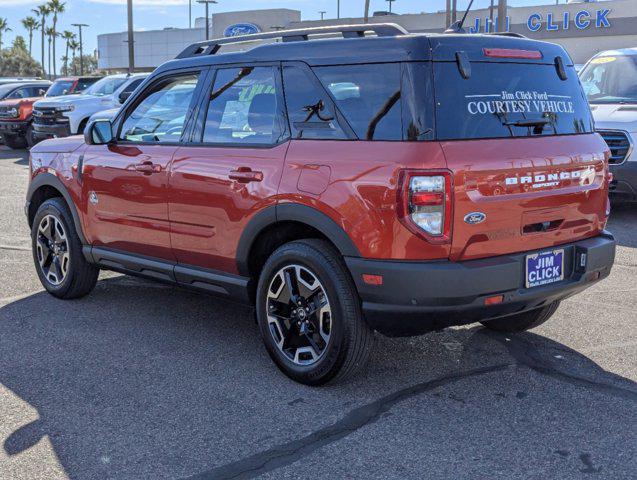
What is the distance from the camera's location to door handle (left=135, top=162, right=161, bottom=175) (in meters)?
5.16

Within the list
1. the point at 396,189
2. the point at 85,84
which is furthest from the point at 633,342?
the point at 85,84

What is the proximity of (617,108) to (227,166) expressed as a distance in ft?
21.9

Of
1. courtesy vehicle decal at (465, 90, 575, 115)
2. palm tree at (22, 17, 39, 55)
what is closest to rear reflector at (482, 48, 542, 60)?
courtesy vehicle decal at (465, 90, 575, 115)

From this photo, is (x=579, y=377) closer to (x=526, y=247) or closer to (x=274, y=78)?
(x=526, y=247)

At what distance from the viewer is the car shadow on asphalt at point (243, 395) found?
3.60 meters

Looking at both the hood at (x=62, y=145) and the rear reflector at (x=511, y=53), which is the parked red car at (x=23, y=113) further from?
the rear reflector at (x=511, y=53)

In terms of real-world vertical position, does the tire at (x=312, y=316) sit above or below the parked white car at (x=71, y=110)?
below

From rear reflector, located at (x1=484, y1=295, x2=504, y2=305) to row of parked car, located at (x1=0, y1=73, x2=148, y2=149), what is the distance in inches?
502

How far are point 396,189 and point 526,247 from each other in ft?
2.64

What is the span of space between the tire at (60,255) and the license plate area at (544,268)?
11.2 feet

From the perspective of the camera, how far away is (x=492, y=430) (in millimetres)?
3795

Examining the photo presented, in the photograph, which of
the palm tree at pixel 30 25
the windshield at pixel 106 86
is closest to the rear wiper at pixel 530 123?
the windshield at pixel 106 86

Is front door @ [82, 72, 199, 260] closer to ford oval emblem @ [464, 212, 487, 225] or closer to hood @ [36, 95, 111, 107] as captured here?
ford oval emblem @ [464, 212, 487, 225]

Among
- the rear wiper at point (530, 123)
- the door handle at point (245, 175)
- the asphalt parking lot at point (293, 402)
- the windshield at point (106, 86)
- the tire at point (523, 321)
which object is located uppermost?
the windshield at point (106, 86)
